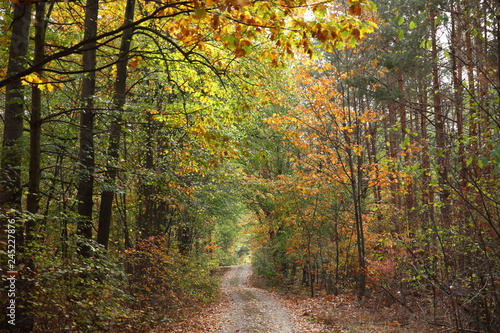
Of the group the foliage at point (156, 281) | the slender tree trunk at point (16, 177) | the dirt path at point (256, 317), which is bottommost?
the dirt path at point (256, 317)

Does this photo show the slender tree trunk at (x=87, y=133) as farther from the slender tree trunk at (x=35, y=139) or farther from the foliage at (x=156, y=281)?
the foliage at (x=156, y=281)

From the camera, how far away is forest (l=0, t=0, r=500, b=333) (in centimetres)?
470

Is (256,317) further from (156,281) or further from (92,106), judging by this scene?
(92,106)

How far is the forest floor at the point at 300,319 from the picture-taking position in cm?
968

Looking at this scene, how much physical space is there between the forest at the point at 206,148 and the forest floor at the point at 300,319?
58cm

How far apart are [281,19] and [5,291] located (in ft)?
17.3

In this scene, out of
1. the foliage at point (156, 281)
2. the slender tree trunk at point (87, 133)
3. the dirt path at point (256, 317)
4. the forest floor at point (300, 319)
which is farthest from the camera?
the dirt path at point (256, 317)

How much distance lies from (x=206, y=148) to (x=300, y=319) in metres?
7.72

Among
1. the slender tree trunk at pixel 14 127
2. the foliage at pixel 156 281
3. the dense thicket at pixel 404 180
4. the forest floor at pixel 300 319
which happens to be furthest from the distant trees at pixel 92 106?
the dense thicket at pixel 404 180

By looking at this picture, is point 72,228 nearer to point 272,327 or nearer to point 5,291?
point 5,291

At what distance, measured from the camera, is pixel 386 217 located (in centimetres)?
1452

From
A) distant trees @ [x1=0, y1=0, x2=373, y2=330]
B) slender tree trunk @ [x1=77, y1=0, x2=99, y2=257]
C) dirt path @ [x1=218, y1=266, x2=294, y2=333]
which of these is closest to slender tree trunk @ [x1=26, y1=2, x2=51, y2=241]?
distant trees @ [x1=0, y1=0, x2=373, y2=330]

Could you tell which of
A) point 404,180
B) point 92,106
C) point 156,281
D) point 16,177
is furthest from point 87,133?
point 404,180

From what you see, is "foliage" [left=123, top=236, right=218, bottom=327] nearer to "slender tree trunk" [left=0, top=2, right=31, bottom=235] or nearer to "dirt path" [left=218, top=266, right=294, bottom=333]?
"dirt path" [left=218, top=266, right=294, bottom=333]
